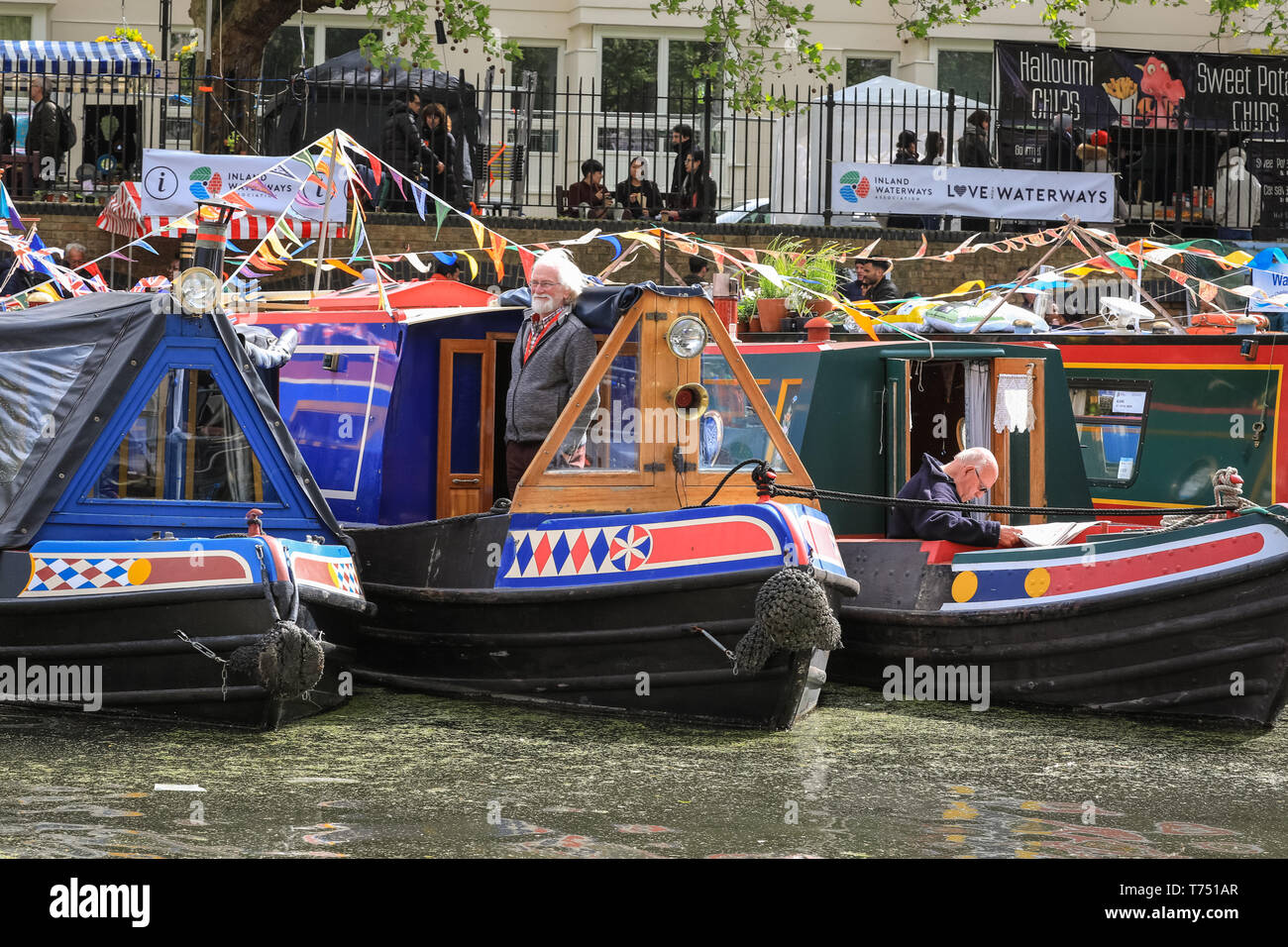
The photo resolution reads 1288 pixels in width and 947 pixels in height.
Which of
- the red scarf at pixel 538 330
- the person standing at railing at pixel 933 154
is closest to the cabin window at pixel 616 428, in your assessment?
the red scarf at pixel 538 330

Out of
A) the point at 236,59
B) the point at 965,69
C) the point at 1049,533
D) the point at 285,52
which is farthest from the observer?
the point at 965,69

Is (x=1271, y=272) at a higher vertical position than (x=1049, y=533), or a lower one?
higher

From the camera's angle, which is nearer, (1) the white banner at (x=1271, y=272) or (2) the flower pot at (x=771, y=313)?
(2) the flower pot at (x=771, y=313)

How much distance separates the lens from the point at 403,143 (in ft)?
61.1

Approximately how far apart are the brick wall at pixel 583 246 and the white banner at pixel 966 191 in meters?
0.50

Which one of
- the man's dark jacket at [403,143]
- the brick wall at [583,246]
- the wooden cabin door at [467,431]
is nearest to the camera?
the wooden cabin door at [467,431]

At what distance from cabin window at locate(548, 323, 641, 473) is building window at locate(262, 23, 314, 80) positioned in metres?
17.6

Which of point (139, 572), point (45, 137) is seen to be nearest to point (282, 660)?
point (139, 572)

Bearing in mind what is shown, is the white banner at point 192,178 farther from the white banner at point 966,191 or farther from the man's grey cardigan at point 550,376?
the white banner at point 966,191

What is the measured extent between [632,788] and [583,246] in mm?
11752

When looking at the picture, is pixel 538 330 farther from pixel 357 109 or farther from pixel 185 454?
pixel 357 109

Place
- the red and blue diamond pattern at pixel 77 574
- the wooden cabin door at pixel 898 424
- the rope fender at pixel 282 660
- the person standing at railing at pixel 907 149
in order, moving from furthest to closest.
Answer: the person standing at railing at pixel 907 149 < the wooden cabin door at pixel 898 424 < the red and blue diamond pattern at pixel 77 574 < the rope fender at pixel 282 660

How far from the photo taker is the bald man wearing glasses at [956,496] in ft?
30.7
